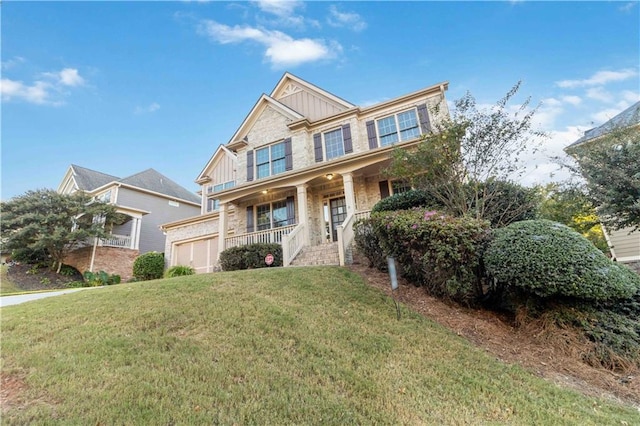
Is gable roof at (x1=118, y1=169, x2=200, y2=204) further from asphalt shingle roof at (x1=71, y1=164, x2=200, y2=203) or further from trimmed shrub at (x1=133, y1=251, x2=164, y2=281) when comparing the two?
trimmed shrub at (x1=133, y1=251, x2=164, y2=281)

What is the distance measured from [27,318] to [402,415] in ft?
21.2

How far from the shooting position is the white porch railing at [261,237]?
37.5 feet

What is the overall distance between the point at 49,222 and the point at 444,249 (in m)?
19.7

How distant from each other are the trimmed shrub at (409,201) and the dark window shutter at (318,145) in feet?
17.1

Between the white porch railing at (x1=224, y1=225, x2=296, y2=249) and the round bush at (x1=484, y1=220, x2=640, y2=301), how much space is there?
774 cm

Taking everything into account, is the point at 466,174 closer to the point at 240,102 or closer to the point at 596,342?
the point at 596,342

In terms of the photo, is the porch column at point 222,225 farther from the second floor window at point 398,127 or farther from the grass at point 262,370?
the second floor window at point 398,127

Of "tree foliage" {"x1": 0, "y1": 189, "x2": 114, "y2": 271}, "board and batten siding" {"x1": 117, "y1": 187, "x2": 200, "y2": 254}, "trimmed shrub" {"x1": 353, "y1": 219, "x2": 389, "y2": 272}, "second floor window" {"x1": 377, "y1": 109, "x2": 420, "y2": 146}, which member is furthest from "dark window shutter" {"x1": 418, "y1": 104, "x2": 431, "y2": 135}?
"board and batten siding" {"x1": 117, "y1": 187, "x2": 200, "y2": 254}

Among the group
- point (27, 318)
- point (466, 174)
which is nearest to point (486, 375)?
point (466, 174)

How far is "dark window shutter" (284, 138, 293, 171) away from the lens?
13270mm

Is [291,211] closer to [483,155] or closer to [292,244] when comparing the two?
[292,244]

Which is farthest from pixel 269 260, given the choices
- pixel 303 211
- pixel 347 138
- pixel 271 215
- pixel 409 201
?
pixel 347 138

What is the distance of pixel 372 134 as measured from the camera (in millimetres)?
12539

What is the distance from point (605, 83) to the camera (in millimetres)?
10859
